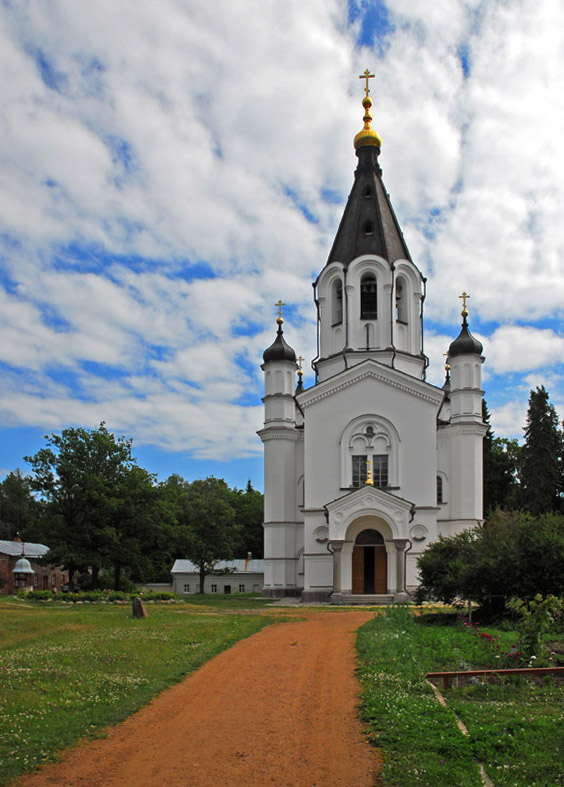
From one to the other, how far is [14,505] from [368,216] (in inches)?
2282

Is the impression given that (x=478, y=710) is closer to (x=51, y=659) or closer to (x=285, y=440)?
(x=51, y=659)

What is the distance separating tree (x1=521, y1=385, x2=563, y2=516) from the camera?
4978 cm

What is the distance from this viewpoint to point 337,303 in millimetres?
38531

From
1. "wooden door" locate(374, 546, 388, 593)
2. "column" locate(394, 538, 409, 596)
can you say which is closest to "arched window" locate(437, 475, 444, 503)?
"wooden door" locate(374, 546, 388, 593)

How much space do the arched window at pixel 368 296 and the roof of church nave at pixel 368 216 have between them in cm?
124

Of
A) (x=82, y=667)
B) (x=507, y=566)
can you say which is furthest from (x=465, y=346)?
(x=82, y=667)

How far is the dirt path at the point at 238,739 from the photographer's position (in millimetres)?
7137

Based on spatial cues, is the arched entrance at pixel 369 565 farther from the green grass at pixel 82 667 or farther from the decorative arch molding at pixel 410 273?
the decorative arch molding at pixel 410 273

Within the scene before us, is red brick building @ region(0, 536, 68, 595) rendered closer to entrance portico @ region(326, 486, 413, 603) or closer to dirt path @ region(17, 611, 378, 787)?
entrance portico @ region(326, 486, 413, 603)

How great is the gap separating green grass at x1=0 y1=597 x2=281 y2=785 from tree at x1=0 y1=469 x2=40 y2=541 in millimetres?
57424

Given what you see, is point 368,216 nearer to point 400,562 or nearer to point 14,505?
point 400,562

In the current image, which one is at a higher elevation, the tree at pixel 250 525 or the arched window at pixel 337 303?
the arched window at pixel 337 303

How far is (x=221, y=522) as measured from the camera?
47750mm

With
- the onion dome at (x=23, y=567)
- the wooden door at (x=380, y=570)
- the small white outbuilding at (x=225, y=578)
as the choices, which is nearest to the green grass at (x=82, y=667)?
the wooden door at (x=380, y=570)
